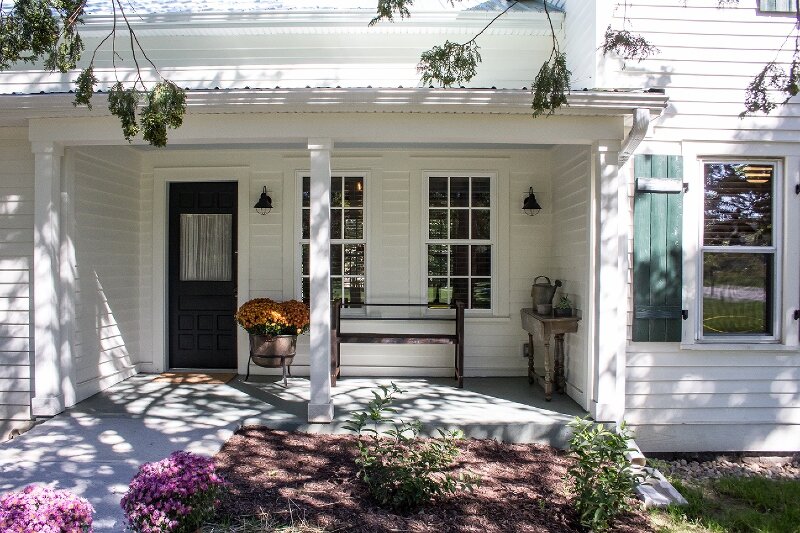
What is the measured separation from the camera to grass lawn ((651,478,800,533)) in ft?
12.4

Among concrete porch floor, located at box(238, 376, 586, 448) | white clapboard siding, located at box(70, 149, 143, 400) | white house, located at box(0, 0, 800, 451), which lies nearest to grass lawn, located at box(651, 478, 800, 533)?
white house, located at box(0, 0, 800, 451)

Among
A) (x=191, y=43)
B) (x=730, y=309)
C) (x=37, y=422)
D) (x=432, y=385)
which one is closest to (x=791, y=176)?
(x=730, y=309)

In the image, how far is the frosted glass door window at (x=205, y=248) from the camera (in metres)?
6.92

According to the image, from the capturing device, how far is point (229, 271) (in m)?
6.93

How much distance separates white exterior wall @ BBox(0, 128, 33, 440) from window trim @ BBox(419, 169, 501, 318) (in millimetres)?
3957

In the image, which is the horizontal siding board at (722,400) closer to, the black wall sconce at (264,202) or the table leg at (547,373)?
the table leg at (547,373)

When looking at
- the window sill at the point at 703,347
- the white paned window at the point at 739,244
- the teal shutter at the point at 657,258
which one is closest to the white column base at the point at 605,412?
the window sill at the point at 703,347

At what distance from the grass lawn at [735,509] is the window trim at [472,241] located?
2.76 meters

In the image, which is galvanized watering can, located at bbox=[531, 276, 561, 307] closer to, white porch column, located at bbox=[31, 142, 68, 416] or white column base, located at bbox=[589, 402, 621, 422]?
white column base, located at bbox=[589, 402, 621, 422]

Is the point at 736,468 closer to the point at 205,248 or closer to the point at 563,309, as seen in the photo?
the point at 563,309

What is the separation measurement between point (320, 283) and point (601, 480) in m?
2.64

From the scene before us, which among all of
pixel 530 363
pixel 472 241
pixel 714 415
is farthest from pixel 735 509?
pixel 472 241

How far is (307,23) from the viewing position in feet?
22.2

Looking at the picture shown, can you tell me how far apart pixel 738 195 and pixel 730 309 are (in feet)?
3.48
